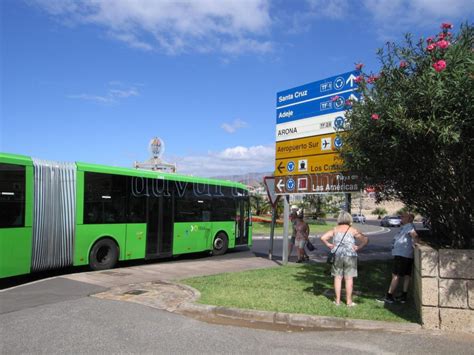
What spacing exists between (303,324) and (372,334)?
102 cm

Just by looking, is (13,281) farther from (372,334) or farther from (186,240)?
(372,334)

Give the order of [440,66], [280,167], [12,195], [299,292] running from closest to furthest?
[440,66], [299,292], [12,195], [280,167]

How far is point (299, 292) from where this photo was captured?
29.6 ft

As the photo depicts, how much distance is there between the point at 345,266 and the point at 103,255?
7625mm

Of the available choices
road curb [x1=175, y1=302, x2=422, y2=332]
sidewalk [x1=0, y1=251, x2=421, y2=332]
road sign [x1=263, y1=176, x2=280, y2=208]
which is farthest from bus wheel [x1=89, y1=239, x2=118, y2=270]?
road curb [x1=175, y1=302, x2=422, y2=332]

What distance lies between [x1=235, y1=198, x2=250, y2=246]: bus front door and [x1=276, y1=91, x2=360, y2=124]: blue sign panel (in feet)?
16.6

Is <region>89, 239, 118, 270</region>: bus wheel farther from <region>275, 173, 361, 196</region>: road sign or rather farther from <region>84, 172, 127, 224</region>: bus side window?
<region>275, 173, 361, 196</region>: road sign

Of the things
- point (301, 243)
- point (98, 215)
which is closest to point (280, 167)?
point (301, 243)

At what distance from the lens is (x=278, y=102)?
1506 centimetres

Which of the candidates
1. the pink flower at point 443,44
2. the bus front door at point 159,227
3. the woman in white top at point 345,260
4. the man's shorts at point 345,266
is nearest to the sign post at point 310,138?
the bus front door at point 159,227

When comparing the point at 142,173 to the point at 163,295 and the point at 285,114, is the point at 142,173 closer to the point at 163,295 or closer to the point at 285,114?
the point at 285,114

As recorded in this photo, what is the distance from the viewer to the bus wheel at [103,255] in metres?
12.7

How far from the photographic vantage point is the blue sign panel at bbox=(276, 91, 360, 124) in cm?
1314

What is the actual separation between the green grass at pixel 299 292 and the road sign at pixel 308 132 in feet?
8.29
